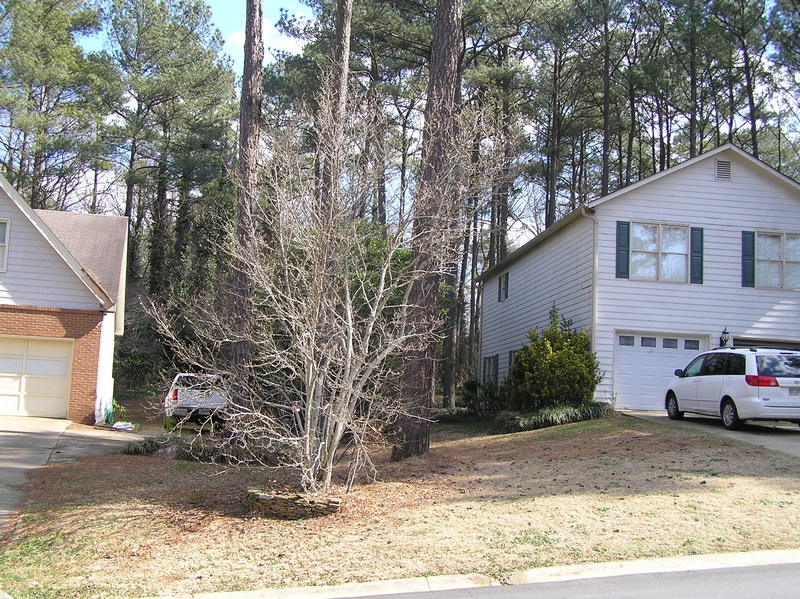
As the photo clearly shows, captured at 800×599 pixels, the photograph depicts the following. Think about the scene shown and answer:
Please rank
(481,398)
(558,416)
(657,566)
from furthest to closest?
(481,398), (558,416), (657,566)

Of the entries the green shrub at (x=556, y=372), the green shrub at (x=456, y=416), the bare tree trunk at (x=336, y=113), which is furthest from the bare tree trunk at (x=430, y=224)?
the green shrub at (x=456, y=416)

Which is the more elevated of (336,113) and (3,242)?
(336,113)

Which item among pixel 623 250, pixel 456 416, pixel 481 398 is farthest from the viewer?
pixel 456 416

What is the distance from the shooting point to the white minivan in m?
12.7

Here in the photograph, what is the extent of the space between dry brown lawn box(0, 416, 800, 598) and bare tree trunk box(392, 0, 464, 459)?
1.08 meters

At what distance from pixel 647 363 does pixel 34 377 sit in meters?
16.0

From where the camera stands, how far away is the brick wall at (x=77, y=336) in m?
18.3

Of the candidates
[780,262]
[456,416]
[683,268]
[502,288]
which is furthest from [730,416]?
[502,288]

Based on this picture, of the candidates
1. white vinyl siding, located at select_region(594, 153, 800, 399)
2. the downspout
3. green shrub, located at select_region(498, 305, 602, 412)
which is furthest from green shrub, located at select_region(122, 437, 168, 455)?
white vinyl siding, located at select_region(594, 153, 800, 399)

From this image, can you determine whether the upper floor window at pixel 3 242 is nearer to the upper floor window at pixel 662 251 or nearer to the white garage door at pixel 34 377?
the white garage door at pixel 34 377

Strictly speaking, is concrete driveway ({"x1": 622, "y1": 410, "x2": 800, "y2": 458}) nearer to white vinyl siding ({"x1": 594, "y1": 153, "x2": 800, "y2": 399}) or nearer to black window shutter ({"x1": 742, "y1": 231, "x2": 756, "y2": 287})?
white vinyl siding ({"x1": 594, "y1": 153, "x2": 800, "y2": 399})

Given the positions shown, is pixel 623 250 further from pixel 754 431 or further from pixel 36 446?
pixel 36 446

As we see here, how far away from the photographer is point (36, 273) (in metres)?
18.5

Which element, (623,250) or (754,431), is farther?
(623,250)
